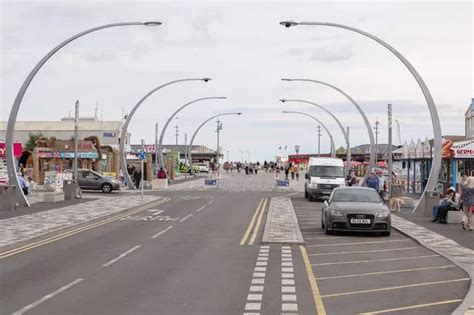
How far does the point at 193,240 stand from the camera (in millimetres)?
18641

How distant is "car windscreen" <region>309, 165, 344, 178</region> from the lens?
40562 millimetres

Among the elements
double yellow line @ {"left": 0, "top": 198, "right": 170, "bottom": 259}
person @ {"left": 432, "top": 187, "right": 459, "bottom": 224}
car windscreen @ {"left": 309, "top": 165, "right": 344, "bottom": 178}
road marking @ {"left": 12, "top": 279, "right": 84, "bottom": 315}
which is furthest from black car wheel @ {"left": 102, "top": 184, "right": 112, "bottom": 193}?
road marking @ {"left": 12, "top": 279, "right": 84, "bottom": 315}

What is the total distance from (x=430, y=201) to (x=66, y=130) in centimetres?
8624

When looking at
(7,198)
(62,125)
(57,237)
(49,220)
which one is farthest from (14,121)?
(62,125)

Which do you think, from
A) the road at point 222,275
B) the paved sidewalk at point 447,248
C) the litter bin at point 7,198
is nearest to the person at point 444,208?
the paved sidewalk at point 447,248

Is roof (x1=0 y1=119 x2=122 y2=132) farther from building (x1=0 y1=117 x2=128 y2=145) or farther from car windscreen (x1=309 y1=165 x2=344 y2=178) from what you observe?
car windscreen (x1=309 y1=165 x2=344 y2=178)

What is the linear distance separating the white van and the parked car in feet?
44.5

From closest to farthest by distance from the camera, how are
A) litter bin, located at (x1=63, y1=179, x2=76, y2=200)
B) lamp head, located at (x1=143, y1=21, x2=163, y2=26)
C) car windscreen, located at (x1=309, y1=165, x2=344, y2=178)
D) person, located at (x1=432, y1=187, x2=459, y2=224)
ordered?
1. person, located at (x1=432, y1=187, x2=459, y2=224)
2. lamp head, located at (x1=143, y1=21, x2=163, y2=26)
3. litter bin, located at (x1=63, y1=179, x2=76, y2=200)
4. car windscreen, located at (x1=309, y1=165, x2=344, y2=178)

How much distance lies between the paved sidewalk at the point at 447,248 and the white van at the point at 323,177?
13.9m

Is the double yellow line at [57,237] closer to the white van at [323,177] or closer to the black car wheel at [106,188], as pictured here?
the white van at [323,177]

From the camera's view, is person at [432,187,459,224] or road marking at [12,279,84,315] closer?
road marking at [12,279,84,315]

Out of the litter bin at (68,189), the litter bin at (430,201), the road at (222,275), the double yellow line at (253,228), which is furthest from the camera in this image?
the litter bin at (68,189)

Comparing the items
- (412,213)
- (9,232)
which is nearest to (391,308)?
(9,232)

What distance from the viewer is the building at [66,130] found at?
10712cm
